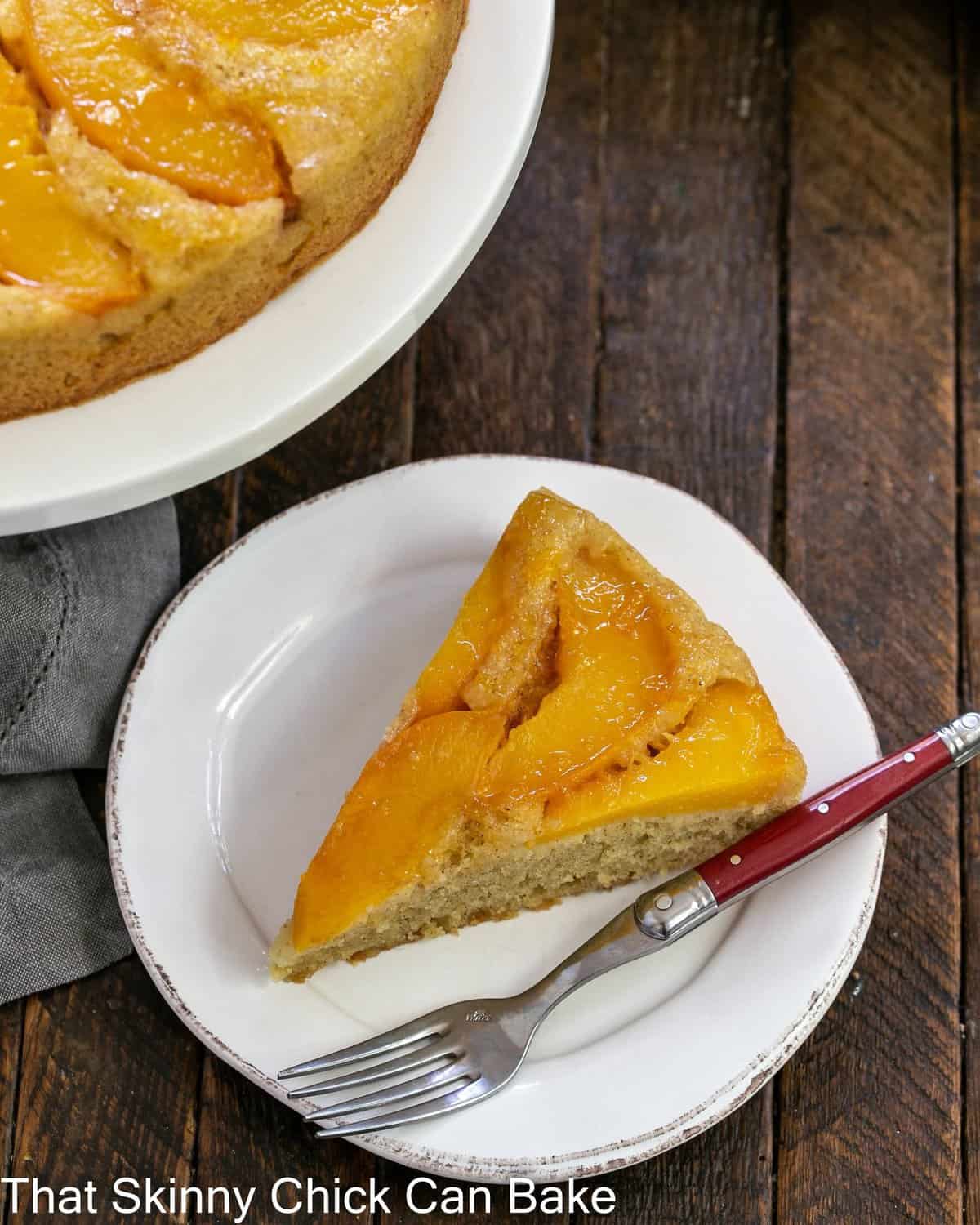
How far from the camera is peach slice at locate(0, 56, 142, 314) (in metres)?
1.19

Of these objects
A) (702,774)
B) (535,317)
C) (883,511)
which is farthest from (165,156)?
(883,511)

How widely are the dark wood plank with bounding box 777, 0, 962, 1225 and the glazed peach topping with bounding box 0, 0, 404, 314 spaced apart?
119cm

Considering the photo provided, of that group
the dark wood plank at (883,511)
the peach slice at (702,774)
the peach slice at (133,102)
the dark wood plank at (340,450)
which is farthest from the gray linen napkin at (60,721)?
the dark wood plank at (883,511)

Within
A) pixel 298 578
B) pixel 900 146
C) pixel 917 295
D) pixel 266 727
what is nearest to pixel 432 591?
pixel 298 578

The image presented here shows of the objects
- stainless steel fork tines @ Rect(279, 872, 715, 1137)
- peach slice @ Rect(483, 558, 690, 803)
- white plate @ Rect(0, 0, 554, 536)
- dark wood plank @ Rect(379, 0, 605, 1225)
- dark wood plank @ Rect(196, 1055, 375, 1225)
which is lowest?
dark wood plank @ Rect(196, 1055, 375, 1225)

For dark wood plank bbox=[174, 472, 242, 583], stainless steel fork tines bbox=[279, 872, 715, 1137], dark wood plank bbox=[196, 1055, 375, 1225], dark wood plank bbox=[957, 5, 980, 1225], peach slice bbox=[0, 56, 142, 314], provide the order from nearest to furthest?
peach slice bbox=[0, 56, 142, 314]
stainless steel fork tines bbox=[279, 872, 715, 1137]
dark wood plank bbox=[196, 1055, 375, 1225]
dark wood plank bbox=[957, 5, 980, 1225]
dark wood plank bbox=[174, 472, 242, 583]

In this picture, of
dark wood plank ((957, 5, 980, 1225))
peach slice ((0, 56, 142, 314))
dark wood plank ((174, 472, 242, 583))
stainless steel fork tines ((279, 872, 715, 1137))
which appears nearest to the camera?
peach slice ((0, 56, 142, 314))

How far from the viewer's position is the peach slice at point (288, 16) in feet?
4.10

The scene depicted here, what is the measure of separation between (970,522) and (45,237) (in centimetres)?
154

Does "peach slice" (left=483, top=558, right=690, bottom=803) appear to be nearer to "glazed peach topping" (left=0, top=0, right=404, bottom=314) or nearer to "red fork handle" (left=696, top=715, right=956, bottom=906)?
"red fork handle" (left=696, top=715, right=956, bottom=906)

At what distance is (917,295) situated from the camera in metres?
2.23

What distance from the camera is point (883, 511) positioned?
2.11 m

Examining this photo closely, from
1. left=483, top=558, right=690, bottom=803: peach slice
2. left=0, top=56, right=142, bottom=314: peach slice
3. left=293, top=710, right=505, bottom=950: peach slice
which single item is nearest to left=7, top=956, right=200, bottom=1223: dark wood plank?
left=293, top=710, right=505, bottom=950: peach slice

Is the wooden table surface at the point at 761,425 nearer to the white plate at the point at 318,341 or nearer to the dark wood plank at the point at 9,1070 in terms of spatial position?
the dark wood plank at the point at 9,1070
